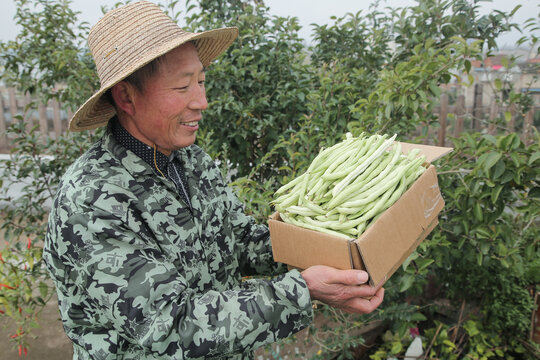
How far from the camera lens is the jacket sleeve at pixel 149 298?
120 cm

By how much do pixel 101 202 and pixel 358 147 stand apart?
93 cm

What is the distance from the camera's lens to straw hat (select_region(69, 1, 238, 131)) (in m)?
1.37

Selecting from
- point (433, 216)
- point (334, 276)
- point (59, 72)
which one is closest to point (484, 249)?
point (433, 216)

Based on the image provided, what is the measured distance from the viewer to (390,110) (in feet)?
7.50

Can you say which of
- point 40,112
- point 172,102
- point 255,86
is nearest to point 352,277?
point 172,102

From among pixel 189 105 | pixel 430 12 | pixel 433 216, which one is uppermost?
pixel 430 12

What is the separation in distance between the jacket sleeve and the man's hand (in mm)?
56

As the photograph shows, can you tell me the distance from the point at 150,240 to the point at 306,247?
52 centimetres

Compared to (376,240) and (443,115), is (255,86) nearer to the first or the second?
(376,240)

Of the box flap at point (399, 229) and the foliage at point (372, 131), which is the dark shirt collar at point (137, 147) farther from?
the foliage at point (372, 131)

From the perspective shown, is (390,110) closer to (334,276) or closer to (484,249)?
(484,249)

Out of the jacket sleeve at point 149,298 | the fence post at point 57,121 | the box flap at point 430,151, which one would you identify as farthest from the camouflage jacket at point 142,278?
the fence post at point 57,121

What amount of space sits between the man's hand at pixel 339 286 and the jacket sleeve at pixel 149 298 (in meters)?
0.06

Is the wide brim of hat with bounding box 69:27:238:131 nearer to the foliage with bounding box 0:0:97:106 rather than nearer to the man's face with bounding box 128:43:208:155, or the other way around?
the man's face with bounding box 128:43:208:155
